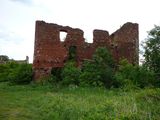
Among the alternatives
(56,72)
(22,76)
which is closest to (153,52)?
(56,72)

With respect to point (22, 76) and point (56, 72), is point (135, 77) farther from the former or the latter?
point (22, 76)

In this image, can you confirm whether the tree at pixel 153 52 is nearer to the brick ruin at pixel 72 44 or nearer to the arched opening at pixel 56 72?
the brick ruin at pixel 72 44

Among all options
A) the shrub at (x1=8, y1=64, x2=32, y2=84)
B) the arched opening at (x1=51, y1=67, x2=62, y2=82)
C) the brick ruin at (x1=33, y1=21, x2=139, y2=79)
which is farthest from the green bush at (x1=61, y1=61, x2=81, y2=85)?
the shrub at (x1=8, y1=64, x2=32, y2=84)

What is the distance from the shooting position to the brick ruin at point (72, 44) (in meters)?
30.8

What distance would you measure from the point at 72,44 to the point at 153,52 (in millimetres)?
7813

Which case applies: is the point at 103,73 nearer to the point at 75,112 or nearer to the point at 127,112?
the point at 75,112

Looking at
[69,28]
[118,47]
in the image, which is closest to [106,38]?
[118,47]

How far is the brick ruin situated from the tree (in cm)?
482

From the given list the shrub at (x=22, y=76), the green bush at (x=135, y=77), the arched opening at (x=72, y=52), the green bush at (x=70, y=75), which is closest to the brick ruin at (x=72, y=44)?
the arched opening at (x=72, y=52)

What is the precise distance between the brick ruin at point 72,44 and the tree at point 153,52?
482 centimetres

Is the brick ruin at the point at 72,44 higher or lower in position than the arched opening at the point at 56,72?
higher

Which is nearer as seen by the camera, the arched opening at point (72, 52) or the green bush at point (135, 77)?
the green bush at point (135, 77)

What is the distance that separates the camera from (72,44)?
106ft

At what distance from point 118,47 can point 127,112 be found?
900 inches
